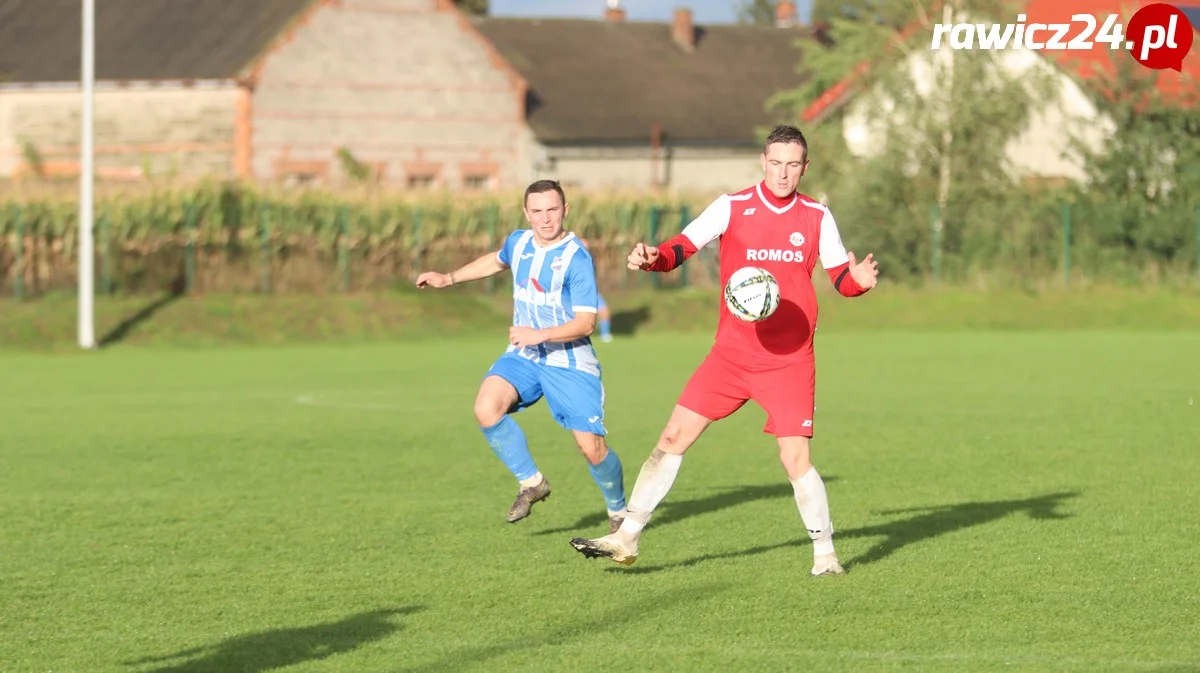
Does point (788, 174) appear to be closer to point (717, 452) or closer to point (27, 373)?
point (717, 452)

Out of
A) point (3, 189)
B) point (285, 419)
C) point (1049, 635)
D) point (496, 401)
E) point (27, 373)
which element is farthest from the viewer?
point (3, 189)

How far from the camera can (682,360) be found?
27.1m

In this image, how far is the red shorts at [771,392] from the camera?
8.91m

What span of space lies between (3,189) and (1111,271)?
22025mm

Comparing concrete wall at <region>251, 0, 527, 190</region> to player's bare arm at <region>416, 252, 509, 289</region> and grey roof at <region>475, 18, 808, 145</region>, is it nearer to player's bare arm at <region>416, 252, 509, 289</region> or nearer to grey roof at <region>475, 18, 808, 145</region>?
grey roof at <region>475, 18, 808, 145</region>

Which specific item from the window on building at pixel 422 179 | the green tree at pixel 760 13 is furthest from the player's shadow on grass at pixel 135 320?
the green tree at pixel 760 13

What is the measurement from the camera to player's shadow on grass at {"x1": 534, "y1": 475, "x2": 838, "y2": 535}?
36.5 feet

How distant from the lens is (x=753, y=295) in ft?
28.1

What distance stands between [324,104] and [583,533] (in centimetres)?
4208

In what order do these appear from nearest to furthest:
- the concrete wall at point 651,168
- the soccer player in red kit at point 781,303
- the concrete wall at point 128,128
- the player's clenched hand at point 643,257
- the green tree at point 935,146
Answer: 1. the player's clenched hand at point 643,257
2. the soccer player in red kit at point 781,303
3. the green tree at point 935,146
4. the concrete wall at point 128,128
5. the concrete wall at point 651,168

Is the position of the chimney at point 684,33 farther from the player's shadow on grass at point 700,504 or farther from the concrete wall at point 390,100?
the player's shadow on grass at point 700,504

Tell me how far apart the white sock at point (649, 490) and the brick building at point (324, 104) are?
39818 millimetres

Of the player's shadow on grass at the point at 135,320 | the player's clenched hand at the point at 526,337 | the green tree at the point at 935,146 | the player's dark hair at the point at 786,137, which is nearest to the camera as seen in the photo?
the player's dark hair at the point at 786,137

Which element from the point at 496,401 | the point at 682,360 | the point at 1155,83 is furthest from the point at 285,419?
the point at 1155,83
